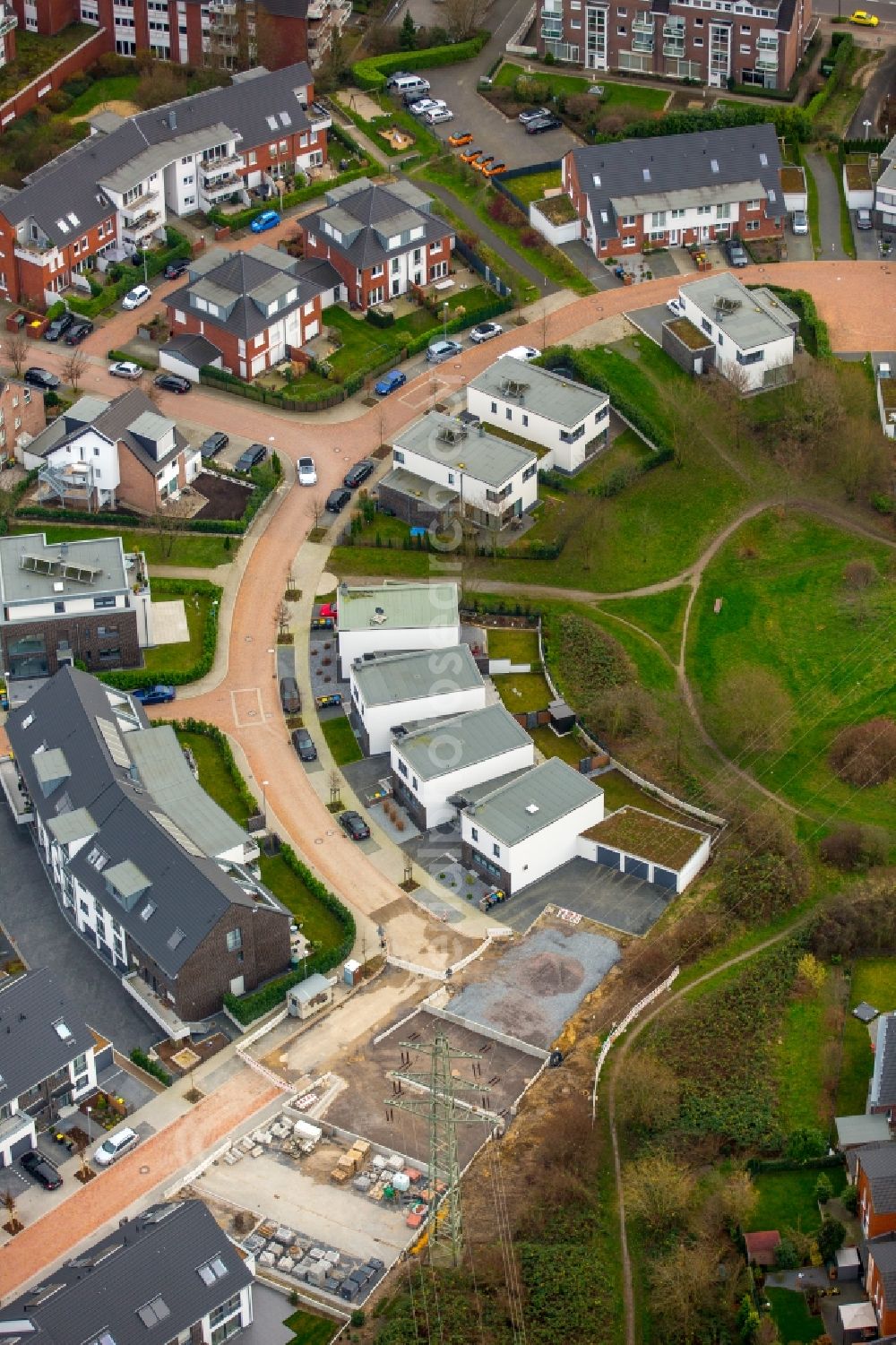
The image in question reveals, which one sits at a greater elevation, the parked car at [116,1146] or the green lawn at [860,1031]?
the green lawn at [860,1031]

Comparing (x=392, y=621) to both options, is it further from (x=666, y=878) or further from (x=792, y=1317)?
(x=792, y=1317)

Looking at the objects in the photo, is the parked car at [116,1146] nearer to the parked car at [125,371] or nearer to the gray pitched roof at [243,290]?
the parked car at [125,371]

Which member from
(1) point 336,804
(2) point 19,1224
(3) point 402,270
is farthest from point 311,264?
(2) point 19,1224

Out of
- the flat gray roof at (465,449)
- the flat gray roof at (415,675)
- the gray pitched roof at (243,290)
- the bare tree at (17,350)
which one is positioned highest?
the gray pitched roof at (243,290)

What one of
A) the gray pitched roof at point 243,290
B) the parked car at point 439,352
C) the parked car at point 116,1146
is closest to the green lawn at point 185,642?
the gray pitched roof at point 243,290

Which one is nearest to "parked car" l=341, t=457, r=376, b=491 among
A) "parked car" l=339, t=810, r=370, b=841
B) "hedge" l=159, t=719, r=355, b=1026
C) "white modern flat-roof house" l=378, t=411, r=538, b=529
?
"white modern flat-roof house" l=378, t=411, r=538, b=529

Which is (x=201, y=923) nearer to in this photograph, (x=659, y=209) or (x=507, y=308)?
(x=507, y=308)
